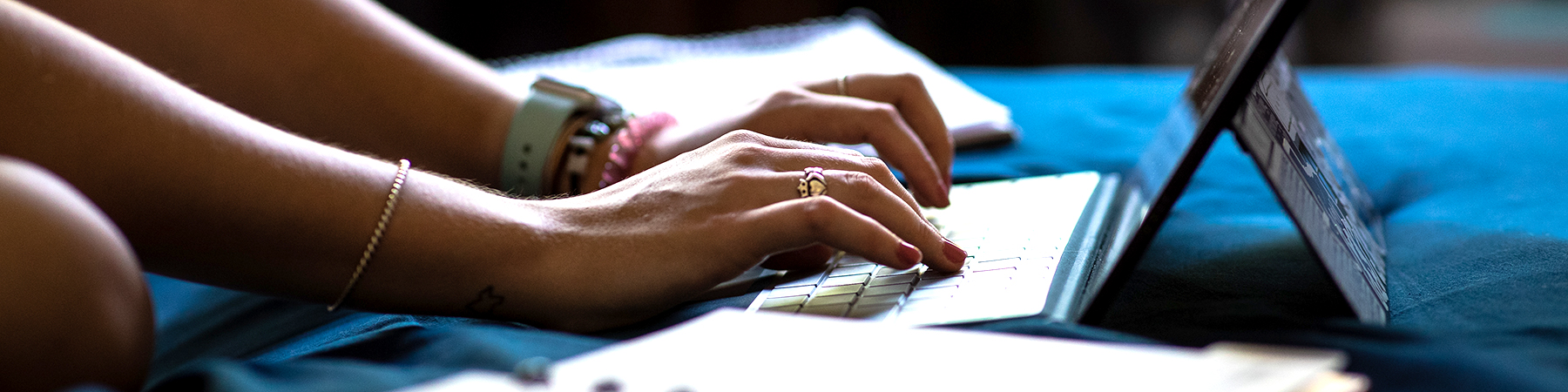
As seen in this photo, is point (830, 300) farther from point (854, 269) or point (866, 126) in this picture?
point (866, 126)

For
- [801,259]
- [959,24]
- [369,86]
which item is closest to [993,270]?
[801,259]

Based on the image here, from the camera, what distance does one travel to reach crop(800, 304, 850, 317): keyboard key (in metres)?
0.56

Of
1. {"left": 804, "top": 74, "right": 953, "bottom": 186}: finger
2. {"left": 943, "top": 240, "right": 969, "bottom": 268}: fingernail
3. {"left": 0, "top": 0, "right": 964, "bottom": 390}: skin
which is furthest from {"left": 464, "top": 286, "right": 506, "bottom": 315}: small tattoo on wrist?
{"left": 804, "top": 74, "right": 953, "bottom": 186}: finger

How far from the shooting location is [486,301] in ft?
1.92

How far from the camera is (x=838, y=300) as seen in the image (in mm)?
580

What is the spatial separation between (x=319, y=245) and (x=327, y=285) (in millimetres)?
29

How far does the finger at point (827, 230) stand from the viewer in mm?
573

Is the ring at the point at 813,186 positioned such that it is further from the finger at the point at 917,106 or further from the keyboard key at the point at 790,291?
the finger at the point at 917,106

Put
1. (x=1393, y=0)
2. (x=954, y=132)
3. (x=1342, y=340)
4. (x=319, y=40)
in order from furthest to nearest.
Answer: (x=1393, y=0) → (x=954, y=132) → (x=319, y=40) → (x=1342, y=340)

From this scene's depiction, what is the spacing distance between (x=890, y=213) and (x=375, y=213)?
27cm

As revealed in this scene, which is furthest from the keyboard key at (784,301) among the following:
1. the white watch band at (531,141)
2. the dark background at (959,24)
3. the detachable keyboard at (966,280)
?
the dark background at (959,24)

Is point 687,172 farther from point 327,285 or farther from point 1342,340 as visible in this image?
point 1342,340

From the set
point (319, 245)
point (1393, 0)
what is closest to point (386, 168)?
point (319, 245)

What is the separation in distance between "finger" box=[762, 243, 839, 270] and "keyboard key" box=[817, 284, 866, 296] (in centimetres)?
5
